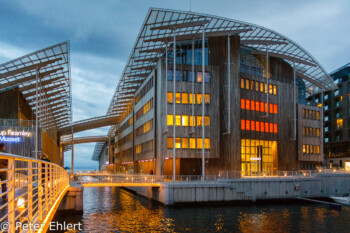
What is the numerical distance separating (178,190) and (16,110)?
2892cm

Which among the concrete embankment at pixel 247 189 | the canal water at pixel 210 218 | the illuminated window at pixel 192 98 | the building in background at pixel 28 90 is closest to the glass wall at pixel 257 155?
the concrete embankment at pixel 247 189

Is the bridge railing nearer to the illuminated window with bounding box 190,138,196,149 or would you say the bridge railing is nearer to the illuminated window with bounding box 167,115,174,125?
the illuminated window with bounding box 167,115,174,125

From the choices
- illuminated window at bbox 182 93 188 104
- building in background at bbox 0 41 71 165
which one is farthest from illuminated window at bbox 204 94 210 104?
building in background at bbox 0 41 71 165

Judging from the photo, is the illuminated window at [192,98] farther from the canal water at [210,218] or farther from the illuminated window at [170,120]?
the canal water at [210,218]

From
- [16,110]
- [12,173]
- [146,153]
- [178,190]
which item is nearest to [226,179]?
[178,190]

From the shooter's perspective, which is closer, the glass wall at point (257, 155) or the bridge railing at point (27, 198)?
the bridge railing at point (27, 198)

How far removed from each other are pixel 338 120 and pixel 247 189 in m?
64.8

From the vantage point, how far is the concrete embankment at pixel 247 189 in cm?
3982

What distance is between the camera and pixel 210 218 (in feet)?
106

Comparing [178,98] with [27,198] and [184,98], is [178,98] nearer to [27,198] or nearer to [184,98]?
[184,98]

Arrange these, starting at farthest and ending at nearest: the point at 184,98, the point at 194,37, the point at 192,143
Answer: the point at 194,37 → the point at 184,98 → the point at 192,143

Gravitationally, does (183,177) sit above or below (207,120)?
below

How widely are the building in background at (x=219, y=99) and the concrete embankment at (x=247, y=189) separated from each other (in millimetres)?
2637

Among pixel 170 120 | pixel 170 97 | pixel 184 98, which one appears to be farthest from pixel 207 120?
pixel 170 97
